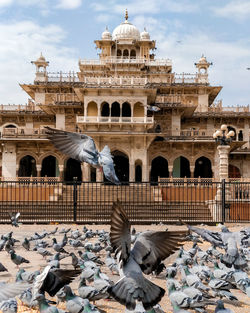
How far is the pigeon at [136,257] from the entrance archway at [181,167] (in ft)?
96.8

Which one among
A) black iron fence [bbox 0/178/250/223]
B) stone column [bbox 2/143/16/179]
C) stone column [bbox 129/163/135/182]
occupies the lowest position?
black iron fence [bbox 0/178/250/223]

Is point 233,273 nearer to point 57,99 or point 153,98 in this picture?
point 153,98

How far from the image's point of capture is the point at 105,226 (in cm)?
1571

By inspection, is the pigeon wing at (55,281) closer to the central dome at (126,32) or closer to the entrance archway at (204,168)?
the entrance archway at (204,168)

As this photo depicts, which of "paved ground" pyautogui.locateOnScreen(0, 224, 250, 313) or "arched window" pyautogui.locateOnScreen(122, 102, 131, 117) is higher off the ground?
"arched window" pyautogui.locateOnScreen(122, 102, 131, 117)

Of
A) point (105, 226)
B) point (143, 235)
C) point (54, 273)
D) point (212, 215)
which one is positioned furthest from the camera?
point (212, 215)

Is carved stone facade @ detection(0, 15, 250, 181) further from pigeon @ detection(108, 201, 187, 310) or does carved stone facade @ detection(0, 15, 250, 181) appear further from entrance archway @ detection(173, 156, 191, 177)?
pigeon @ detection(108, 201, 187, 310)

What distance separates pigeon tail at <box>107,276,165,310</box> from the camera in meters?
4.01

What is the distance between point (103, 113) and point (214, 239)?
2560 centimetres

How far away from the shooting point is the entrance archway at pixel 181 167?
3369 cm

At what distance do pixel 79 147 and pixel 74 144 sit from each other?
9 centimetres

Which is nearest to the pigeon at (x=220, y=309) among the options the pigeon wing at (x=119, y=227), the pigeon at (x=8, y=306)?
the pigeon wing at (x=119, y=227)

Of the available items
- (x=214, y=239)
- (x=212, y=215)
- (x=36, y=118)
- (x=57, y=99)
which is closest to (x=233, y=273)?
(x=214, y=239)

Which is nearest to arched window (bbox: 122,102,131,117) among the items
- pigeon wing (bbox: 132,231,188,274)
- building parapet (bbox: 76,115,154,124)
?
building parapet (bbox: 76,115,154,124)
